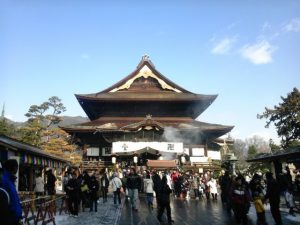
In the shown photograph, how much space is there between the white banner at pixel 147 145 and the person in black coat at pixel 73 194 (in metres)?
17.7

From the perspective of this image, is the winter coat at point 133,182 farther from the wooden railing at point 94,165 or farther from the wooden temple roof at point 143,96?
the wooden temple roof at point 143,96

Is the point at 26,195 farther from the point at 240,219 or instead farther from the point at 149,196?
the point at 240,219

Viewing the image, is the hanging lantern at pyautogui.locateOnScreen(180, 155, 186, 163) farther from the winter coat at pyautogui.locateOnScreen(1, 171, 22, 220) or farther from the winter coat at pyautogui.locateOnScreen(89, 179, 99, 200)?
the winter coat at pyautogui.locateOnScreen(1, 171, 22, 220)

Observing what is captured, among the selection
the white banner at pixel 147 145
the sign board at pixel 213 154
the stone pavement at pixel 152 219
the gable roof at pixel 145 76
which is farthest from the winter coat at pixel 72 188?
the gable roof at pixel 145 76

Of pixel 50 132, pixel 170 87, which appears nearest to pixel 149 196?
pixel 170 87

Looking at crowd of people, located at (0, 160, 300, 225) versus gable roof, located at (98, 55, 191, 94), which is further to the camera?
gable roof, located at (98, 55, 191, 94)

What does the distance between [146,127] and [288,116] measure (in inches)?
619

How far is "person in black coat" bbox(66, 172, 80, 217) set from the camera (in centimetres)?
1233

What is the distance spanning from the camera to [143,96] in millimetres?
34844

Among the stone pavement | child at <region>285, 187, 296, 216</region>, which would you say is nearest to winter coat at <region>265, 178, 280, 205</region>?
the stone pavement

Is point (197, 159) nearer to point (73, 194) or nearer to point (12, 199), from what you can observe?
point (73, 194)

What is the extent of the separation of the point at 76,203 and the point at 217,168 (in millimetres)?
19404

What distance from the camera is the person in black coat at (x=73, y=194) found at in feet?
40.5

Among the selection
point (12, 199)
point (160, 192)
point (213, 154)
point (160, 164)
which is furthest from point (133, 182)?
point (213, 154)
